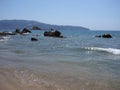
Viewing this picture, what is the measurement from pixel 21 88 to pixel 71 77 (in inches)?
115

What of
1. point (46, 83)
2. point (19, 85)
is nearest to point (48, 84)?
point (46, 83)

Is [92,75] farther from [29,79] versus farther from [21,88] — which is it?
A: [21,88]


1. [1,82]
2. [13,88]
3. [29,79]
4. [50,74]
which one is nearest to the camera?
[13,88]

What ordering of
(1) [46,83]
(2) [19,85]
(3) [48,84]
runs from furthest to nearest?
(1) [46,83] → (3) [48,84] → (2) [19,85]

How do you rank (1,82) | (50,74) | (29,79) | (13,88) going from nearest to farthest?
(13,88) < (1,82) < (29,79) < (50,74)

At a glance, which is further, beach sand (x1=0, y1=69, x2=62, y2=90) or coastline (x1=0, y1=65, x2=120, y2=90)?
coastline (x1=0, y1=65, x2=120, y2=90)

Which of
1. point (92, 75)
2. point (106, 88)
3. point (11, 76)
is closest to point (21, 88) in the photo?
point (11, 76)

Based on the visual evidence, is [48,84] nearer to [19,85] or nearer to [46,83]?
[46,83]

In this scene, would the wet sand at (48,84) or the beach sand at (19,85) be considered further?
the wet sand at (48,84)

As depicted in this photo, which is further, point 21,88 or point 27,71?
point 27,71

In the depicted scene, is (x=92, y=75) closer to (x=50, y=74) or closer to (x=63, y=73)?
(x=63, y=73)

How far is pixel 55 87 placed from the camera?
8383mm

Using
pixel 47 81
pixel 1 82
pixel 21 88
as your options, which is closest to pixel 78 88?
pixel 47 81

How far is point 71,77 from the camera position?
10.2 meters
